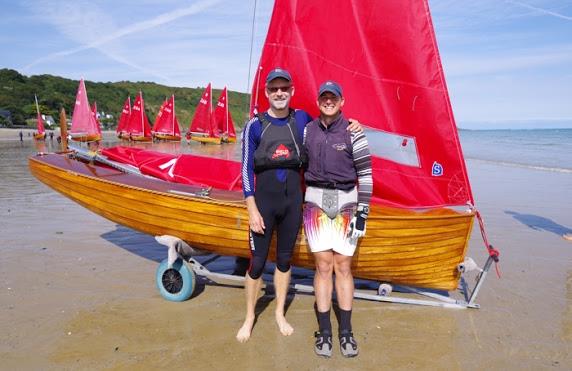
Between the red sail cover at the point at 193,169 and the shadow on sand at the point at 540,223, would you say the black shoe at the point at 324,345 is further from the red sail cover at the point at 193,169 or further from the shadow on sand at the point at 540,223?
the shadow on sand at the point at 540,223

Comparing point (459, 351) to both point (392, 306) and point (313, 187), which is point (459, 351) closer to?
point (392, 306)

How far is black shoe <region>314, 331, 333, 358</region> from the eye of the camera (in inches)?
114

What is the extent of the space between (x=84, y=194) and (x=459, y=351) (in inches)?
150

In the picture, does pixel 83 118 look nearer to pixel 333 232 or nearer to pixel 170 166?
pixel 170 166

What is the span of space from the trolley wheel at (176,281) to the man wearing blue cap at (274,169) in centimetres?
85

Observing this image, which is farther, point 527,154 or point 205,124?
point 205,124

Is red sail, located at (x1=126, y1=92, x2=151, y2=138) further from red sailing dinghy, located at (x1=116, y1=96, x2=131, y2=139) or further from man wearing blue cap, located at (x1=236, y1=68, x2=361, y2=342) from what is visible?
man wearing blue cap, located at (x1=236, y1=68, x2=361, y2=342)

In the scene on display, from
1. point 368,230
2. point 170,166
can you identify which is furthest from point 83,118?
point 368,230

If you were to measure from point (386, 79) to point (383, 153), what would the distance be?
64 cm

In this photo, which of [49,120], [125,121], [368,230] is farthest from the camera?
[49,120]

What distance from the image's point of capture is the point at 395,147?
355 cm

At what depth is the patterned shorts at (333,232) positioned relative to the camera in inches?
115

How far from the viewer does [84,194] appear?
14.0 ft

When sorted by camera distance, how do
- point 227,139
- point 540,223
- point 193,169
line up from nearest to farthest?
point 193,169
point 540,223
point 227,139
